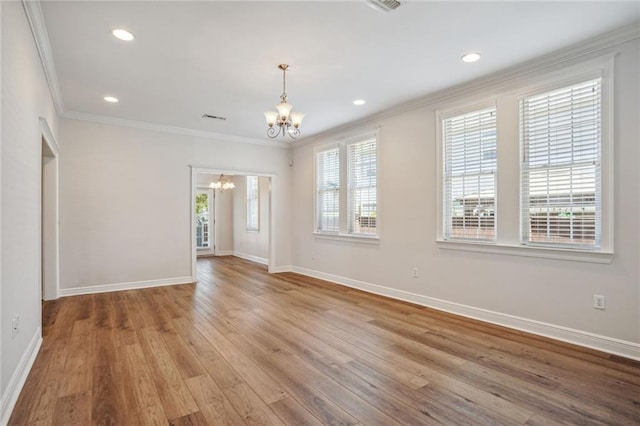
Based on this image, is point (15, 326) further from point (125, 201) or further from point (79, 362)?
point (125, 201)

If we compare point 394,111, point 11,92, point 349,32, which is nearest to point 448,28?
point 349,32

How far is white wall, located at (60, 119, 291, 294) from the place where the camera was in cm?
523

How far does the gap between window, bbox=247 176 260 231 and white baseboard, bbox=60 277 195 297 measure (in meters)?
2.95

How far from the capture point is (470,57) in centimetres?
339

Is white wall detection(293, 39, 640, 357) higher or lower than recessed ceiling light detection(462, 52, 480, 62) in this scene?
lower

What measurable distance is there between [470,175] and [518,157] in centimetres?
59

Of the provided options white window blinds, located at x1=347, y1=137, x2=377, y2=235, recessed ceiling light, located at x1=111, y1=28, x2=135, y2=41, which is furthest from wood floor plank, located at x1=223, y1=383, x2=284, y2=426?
white window blinds, located at x1=347, y1=137, x2=377, y2=235

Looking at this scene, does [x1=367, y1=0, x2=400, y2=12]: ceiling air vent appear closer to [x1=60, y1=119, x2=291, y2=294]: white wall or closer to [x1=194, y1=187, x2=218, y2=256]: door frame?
[x1=60, y1=119, x2=291, y2=294]: white wall

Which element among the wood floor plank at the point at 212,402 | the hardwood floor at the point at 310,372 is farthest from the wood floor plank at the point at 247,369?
the wood floor plank at the point at 212,402

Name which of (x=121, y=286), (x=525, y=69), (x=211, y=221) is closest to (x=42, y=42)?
(x=121, y=286)

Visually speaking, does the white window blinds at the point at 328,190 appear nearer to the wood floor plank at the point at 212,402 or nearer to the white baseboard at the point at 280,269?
the white baseboard at the point at 280,269

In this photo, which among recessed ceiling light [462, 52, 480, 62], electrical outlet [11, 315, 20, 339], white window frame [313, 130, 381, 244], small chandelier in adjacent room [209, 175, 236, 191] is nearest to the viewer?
electrical outlet [11, 315, 20, 339]

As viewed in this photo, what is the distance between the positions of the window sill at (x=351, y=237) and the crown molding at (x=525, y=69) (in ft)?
6.25

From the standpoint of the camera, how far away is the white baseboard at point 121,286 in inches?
205
